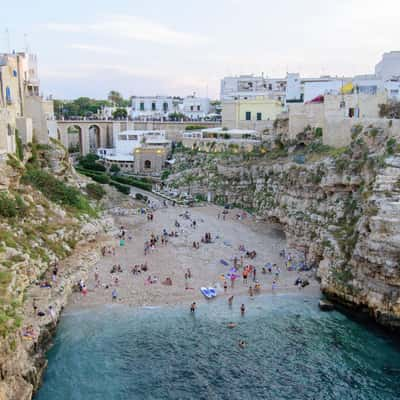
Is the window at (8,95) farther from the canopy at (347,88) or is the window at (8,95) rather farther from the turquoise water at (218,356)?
the canopy at (347,88)

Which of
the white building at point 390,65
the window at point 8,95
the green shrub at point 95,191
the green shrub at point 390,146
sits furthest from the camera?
the white building at point 390,65

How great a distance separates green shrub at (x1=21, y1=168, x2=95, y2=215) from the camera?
3703cm

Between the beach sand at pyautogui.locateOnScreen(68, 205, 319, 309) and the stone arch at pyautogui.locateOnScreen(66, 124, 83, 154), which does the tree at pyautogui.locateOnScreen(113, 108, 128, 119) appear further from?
the beach sand at pyautogui.locateOnScreen(68, 205, 319, 309)

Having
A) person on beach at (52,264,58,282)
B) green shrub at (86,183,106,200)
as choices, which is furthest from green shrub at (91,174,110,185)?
person on beach at (52,264,58,282)

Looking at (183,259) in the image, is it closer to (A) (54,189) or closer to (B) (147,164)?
(A) (54,189)

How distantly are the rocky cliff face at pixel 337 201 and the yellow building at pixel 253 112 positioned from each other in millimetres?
9123

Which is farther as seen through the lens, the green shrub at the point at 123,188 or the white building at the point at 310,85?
the green shrub at the point at 123,188

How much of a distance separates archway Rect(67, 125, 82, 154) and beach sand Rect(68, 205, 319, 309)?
2970cm

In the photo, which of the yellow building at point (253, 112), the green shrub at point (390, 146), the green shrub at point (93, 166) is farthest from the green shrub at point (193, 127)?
the green shrub at point (390, 146)

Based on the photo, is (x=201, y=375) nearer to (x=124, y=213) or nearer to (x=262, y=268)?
(x=262, y=268)

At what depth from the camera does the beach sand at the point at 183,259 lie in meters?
28.6

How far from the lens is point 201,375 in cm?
2086

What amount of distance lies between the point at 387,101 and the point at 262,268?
19064 mm

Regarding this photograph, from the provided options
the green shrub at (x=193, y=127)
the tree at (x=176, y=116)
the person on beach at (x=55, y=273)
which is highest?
the tree at (x=176, y=116)
